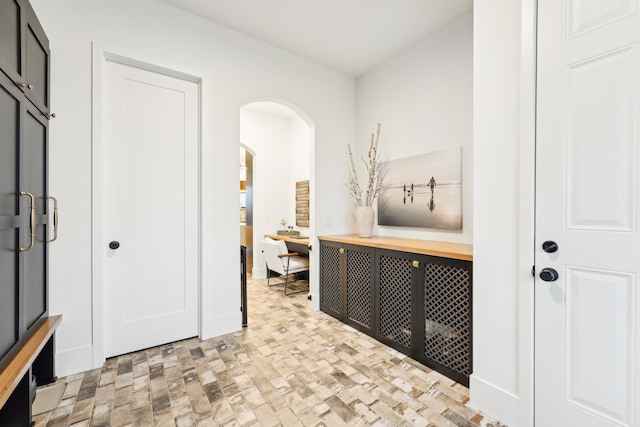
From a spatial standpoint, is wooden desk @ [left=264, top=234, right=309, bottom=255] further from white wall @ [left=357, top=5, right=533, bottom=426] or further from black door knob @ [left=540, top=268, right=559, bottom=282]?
black door knob @ [left=540, top=268, right=559, bottom=282]

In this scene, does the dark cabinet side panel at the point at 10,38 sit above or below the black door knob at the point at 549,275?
above

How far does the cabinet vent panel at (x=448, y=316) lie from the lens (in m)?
1.99

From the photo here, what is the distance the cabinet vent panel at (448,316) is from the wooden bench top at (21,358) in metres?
2.31

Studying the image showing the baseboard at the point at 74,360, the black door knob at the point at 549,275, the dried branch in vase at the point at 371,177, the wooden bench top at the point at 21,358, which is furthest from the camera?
the dried branch in vase at the point at 371,177

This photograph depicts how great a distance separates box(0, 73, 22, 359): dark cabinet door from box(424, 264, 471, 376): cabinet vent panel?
2.46 metres

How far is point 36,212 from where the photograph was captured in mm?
1792

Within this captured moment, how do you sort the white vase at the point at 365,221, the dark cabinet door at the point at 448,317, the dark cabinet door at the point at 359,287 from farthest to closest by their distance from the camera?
the white vase at the point at 365,221
the dark cabinet door at the point at 359,287
the dark cabinet door at the point at 448,317

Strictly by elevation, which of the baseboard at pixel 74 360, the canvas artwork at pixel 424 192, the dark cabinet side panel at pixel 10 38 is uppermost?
the dark cabinet side panel at pixel 10 38

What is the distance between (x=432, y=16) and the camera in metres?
2.69

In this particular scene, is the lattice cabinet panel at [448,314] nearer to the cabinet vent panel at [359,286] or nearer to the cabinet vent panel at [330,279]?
the cabinet vent panel at [359,286]

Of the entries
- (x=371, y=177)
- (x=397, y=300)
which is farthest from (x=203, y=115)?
(x=397, y=300)

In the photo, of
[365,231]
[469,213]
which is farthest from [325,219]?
[469,213]

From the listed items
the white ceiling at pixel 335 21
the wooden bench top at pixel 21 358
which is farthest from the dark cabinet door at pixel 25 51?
the wooden bench top at pixel 21 358

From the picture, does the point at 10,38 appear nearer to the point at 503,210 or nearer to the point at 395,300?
the point at 503,210
